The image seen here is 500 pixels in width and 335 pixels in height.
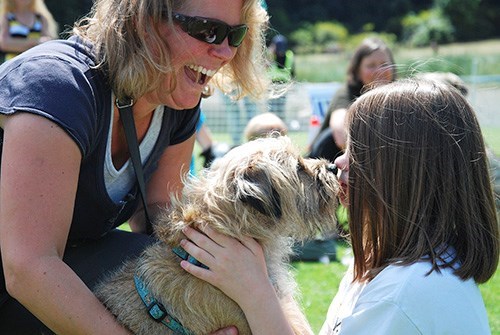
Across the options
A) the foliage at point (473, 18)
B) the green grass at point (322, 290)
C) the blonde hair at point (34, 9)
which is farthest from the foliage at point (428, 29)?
the green grass at point (322, 290)

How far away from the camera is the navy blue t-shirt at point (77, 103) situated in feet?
8.05

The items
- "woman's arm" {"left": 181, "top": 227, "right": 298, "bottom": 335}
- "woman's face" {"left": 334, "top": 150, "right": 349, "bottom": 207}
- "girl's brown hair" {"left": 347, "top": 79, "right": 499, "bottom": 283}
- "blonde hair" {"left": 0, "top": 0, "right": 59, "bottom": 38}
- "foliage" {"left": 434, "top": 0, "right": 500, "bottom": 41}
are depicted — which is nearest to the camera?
"girl's brown hair" {"left": 347, "top": 79, "right": 499, "bottom": 283}

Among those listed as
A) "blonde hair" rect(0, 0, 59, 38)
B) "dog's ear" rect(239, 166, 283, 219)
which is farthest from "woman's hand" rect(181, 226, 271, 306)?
"blonde hair" rect(0, 0, 59, 38)

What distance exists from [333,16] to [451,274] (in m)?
71.0

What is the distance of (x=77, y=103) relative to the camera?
8.27ft

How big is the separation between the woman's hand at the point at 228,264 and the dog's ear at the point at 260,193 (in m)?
0.15

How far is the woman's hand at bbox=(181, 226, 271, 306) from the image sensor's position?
259 cm

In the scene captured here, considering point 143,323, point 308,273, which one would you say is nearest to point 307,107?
point 308,273

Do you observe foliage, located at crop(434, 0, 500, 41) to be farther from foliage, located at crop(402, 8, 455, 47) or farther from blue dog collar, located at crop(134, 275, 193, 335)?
blue dog collar, located at crop(134, 275, 193, 335)

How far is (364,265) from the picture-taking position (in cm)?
265

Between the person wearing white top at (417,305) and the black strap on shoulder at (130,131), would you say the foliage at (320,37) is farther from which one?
the person wearing white top at (417,305)

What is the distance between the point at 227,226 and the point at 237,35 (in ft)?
2.96

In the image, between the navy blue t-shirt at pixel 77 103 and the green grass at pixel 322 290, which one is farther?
the green grass at pixel 322 290

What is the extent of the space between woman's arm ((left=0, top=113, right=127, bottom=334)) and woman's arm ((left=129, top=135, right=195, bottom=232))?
0.91 metres
